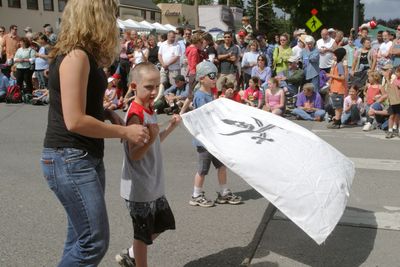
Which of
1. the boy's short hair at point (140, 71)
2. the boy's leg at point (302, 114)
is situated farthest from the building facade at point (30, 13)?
the boy's short hair at point (140, 71)

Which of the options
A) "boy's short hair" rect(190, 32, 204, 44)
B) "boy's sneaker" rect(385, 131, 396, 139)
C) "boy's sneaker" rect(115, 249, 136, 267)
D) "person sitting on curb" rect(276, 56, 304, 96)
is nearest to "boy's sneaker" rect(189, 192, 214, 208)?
"boy's sneaker" rect(115, 249, 136, 267)

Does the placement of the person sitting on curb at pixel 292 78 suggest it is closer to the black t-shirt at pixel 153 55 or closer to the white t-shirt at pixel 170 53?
the white t-shirt at pixel 170 53

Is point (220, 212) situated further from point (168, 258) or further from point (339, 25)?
point (339, 25)

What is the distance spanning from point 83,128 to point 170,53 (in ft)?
37.1

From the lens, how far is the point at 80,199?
2.62 metres

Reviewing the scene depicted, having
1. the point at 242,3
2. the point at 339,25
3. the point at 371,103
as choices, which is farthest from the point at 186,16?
the point at 371,103

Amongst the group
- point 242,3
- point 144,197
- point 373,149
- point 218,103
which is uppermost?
point 242,3

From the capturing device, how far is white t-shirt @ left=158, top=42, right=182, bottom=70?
1355cm

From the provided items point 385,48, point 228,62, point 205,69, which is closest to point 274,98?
point 228,62

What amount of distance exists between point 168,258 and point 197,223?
2.71 feet

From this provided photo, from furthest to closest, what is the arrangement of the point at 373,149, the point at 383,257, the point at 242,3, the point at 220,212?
the point at 242,3
the point at 373,149
the point at 220,212
the point at 383,257

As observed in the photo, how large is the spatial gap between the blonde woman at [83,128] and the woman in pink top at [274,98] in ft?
28.7

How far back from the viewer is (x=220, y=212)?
518 centimetres

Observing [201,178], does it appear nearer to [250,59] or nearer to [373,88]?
[373,88]
